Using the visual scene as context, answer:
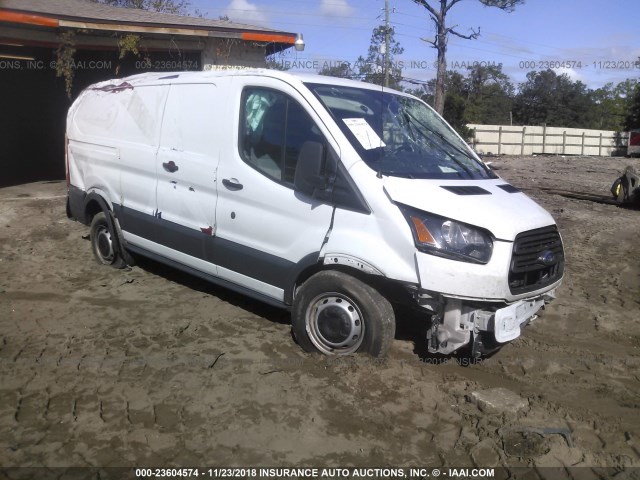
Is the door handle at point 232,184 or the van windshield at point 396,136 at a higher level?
the van windshield at point 396,136

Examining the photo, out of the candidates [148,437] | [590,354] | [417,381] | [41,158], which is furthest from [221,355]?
[41,158]

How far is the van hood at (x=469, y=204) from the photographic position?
13.5 ft

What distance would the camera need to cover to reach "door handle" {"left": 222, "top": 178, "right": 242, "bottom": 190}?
5.03m

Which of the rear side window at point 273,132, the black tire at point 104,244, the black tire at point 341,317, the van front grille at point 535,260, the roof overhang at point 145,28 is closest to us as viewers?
the van front grille at point 535,260

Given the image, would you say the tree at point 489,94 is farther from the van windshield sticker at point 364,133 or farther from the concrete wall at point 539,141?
the van windshield sticker at point 364,133

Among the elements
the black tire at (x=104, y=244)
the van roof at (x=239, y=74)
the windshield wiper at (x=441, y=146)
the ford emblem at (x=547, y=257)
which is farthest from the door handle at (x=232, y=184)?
the ford emblem at (x=547, y=257)

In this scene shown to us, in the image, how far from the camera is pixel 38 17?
1029cm

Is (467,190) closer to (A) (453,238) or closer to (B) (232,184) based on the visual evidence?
(A) (453,238)

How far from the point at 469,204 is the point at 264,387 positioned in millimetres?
1983

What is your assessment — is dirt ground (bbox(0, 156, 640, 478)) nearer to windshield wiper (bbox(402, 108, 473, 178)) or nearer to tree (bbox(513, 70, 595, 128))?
windshield wiper (bbox(402, 108, 473, 178))

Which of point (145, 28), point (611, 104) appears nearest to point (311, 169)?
point (145, 28)

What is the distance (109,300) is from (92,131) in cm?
212

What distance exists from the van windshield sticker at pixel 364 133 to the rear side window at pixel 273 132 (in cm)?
27

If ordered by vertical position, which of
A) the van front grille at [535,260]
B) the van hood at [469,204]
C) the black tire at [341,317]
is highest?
the van hood at [469,204]
